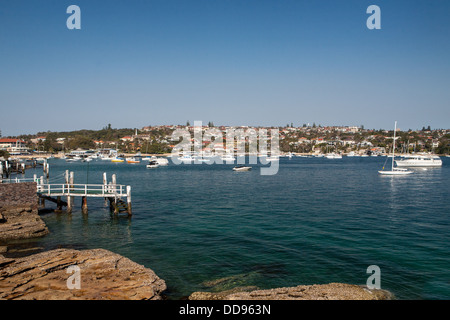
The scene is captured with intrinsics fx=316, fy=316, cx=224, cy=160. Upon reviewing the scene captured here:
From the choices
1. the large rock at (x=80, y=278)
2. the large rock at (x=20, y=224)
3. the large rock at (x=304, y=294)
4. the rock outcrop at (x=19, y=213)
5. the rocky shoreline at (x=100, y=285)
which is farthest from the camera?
the rock outcrop at (x=19, y=213)

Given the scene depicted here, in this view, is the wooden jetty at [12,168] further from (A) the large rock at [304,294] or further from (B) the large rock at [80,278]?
(A) the large rock at [304,294]

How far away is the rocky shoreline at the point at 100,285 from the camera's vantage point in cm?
1073

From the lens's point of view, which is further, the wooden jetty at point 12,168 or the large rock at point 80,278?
the wooden jetty at point 12,168

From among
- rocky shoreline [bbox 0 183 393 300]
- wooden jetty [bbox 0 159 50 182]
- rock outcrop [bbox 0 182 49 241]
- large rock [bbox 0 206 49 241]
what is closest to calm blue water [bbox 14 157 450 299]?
large rock [bbox 0 206 49 241]

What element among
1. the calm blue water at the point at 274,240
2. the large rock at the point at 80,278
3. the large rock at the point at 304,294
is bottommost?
the calm blue water at the point at 274,240

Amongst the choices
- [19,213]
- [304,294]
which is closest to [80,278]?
[304,294]

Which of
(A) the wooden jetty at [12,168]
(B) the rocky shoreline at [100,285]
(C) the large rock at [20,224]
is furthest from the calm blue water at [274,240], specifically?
(A) the wooden jetty at [12,168]

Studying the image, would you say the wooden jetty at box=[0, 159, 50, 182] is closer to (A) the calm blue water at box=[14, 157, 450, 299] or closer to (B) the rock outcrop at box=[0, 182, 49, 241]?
(B) the rock outcrop at box=[0, 182, 49, 241]

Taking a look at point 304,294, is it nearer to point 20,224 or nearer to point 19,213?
point 20,224

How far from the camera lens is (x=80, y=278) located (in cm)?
1195

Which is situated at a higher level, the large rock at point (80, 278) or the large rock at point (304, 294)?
the large rock at point (80, 278)

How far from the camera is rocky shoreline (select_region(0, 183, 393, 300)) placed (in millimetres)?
10727

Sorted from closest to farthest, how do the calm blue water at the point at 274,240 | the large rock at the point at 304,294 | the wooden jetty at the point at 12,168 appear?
the large rock at the point at 304,294, the calm blue water at the point at 274,240, the wooden jetty at the point at 12,168
